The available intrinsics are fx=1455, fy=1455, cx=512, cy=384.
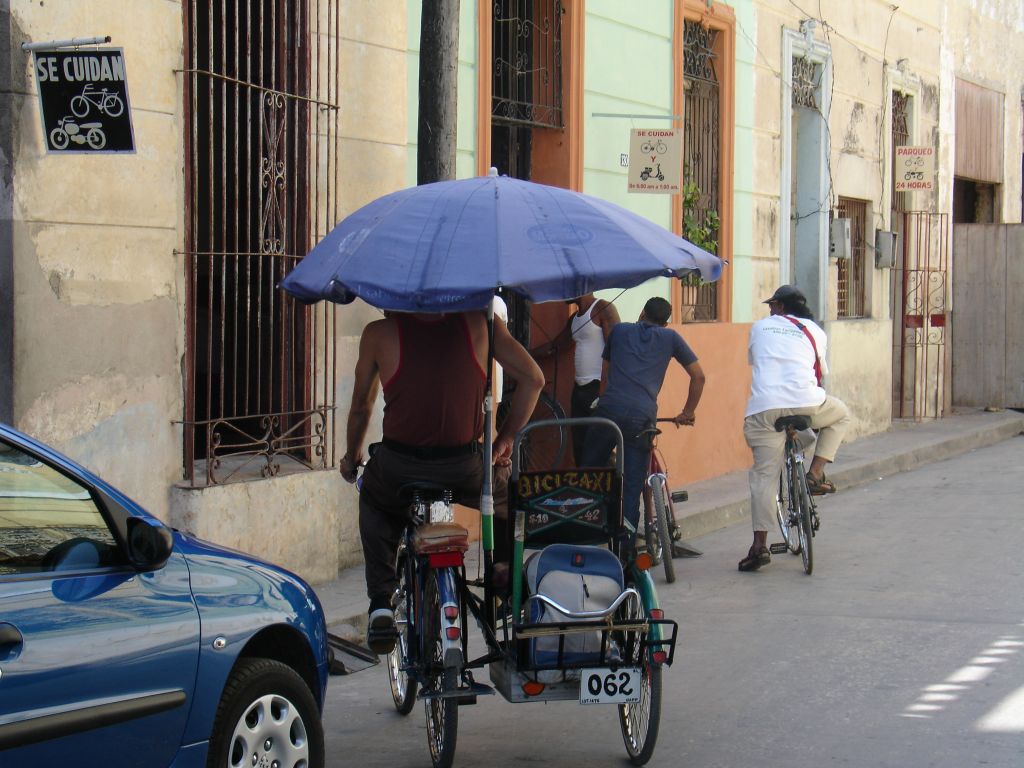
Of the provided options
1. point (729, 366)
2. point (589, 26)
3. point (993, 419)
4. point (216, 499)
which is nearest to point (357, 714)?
point (216, 499)

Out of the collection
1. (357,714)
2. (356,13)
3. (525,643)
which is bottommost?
(357,714)

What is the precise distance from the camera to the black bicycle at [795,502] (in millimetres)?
9023

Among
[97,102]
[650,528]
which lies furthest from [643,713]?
[650,528]

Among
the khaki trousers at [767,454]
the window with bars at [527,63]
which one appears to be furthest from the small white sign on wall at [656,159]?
the khaki trousers at [767,454]

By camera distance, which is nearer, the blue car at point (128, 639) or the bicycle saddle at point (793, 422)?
the blue car at point (128, 639)

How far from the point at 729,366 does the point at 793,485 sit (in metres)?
4.65

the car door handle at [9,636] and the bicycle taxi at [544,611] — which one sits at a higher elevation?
the car door handle at [9,636]

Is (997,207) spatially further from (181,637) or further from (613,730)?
(181,637)

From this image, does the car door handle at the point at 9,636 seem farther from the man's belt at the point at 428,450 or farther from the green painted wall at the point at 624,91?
the green painted wall at the point at 624,91

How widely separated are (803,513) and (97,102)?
4943 millimetres

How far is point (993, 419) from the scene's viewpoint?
19312 millimetres

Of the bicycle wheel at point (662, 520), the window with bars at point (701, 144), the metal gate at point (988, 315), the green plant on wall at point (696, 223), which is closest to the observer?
the bicycle wheel at point (662, 520)

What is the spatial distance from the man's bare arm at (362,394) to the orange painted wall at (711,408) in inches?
269

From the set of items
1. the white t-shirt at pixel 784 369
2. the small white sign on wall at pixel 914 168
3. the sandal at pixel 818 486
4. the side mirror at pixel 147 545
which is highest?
the small white sign on wall at pixel 914 168
